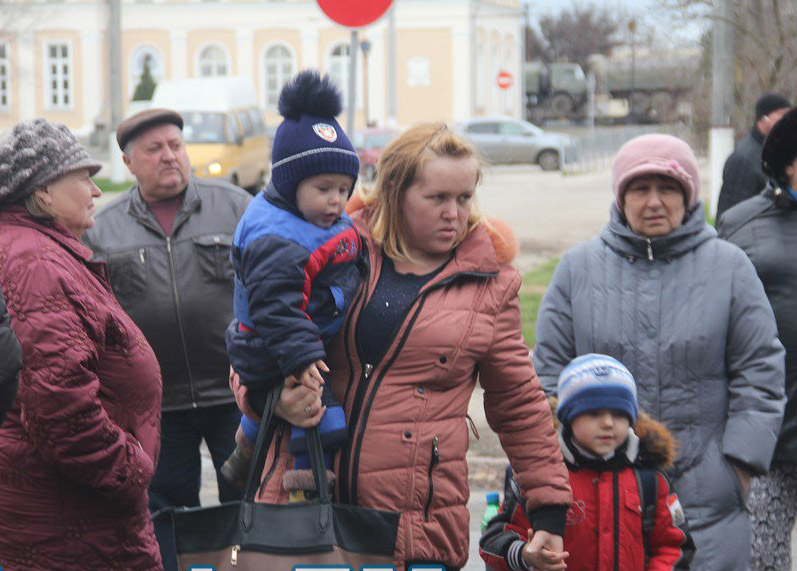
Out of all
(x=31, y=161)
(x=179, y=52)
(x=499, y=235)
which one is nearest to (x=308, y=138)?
(x=499, y=235)

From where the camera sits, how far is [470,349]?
11.4 feet

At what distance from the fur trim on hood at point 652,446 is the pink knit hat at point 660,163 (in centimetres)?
79

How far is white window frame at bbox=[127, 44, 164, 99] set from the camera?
63969 mm

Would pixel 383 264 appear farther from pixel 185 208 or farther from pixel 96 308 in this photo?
pixel 185 208

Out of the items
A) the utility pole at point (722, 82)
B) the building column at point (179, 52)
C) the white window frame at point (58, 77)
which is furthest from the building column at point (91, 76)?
the utility pole at point (722, 82)

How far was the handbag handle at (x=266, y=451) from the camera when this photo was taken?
10.5 ft

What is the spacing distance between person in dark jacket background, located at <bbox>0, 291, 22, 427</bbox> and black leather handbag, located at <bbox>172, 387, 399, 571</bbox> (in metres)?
0.47

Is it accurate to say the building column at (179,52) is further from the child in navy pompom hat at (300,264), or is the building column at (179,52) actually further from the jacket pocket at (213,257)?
the child in navy pompom hat at (300,264)

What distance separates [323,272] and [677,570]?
1414 mm

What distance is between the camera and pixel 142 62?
64.2 meters

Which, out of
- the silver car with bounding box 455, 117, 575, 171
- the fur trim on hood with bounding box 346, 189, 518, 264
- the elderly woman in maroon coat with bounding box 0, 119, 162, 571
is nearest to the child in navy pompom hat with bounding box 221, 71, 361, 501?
the fur trim on hood with bounding box 346, 189, 518, 264

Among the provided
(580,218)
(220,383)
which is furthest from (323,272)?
(580,218)

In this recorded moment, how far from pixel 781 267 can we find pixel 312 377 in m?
2.24

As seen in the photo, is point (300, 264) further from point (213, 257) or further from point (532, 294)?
point (532, 294)
